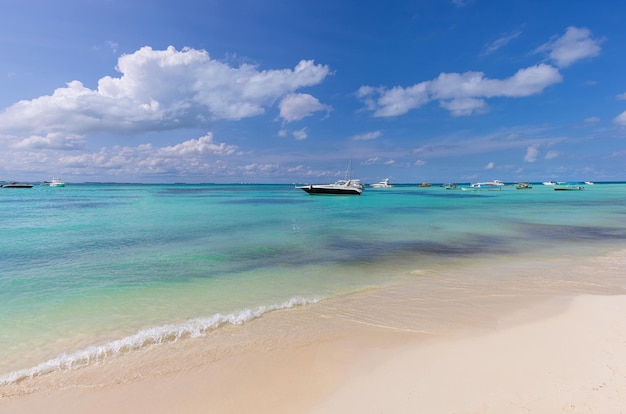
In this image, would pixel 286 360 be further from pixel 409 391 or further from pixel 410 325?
pixel 410 325

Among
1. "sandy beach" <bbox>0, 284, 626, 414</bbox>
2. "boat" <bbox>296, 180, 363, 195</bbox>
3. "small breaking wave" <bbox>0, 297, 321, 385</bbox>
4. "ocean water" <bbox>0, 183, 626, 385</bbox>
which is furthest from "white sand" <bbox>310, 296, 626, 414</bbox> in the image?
"boat" <bbox>296, 180, 363, 195</bbox>

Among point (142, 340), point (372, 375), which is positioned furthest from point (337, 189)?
point (372, 375)

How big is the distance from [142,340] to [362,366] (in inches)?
162

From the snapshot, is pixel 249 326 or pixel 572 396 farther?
pixel 249 326

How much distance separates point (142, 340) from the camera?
6.00 m

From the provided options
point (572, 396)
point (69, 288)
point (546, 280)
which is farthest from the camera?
A: point (546, 280)

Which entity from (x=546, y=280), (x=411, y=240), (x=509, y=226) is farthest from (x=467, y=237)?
(x=546, y=280)

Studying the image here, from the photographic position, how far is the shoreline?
4.16 meters

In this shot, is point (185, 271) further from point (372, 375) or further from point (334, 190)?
point (334, 190)

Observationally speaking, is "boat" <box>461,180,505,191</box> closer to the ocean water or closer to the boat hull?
the boat hull

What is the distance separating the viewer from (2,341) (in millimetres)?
5934

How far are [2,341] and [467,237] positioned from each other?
775 inches

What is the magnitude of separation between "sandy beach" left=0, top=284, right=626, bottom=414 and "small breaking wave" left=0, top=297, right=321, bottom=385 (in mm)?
284

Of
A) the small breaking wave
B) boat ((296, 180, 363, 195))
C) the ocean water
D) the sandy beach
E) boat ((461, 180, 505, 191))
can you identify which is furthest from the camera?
boat ((461, 180, 505, 191))
